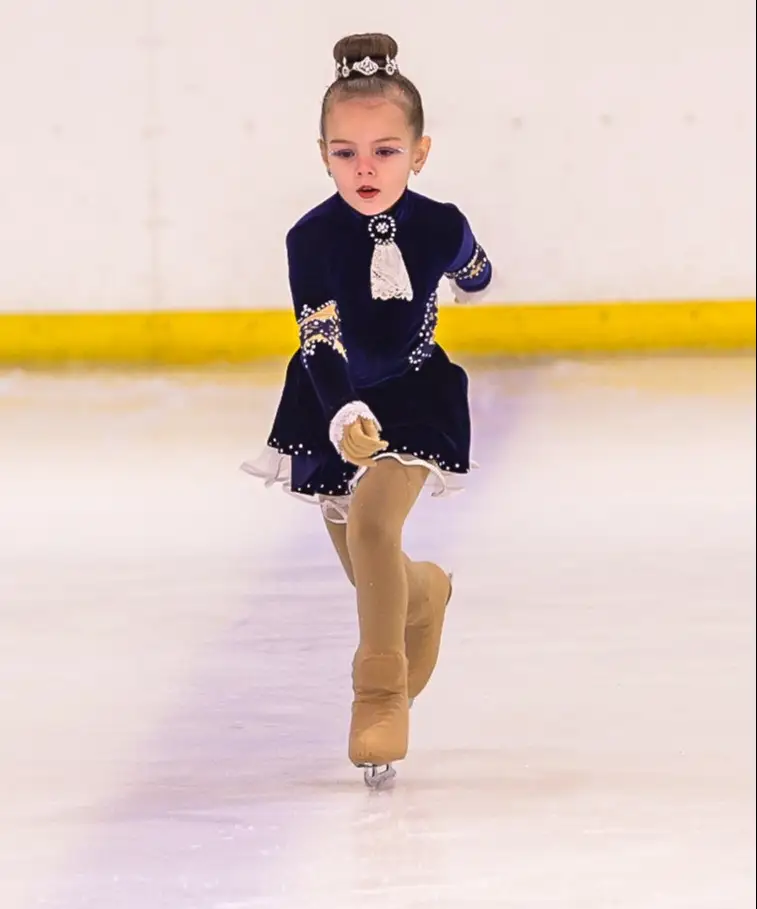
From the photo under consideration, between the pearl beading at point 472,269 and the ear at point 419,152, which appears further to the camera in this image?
the pearl beading at point 472,269

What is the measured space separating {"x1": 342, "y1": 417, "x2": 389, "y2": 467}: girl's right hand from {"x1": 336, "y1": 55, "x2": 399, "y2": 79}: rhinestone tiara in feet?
1.34

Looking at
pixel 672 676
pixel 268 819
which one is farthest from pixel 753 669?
pixel 268 819

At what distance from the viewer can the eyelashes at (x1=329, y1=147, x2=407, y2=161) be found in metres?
1.89

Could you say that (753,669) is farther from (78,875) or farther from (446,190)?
(446,190)

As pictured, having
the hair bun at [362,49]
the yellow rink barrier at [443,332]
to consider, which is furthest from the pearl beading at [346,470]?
the yellow rink barrier at [443,332]

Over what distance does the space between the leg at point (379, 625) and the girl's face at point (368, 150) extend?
324 millimetres

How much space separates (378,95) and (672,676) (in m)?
0.84

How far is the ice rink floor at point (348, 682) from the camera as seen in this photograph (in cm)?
161

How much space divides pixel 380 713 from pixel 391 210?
569mm

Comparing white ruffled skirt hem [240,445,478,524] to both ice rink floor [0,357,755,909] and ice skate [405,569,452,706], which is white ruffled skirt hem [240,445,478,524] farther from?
ice rink floor [0,357,755,909]

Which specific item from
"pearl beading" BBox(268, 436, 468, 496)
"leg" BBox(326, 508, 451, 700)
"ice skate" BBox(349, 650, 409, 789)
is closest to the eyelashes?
"pearl beading" BBox(268, 436, 468, 496)

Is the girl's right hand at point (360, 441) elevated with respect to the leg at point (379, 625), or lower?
elevated

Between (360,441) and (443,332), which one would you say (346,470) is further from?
(443,332)

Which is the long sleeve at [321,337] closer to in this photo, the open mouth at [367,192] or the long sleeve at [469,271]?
the open mouth at [367,192]
